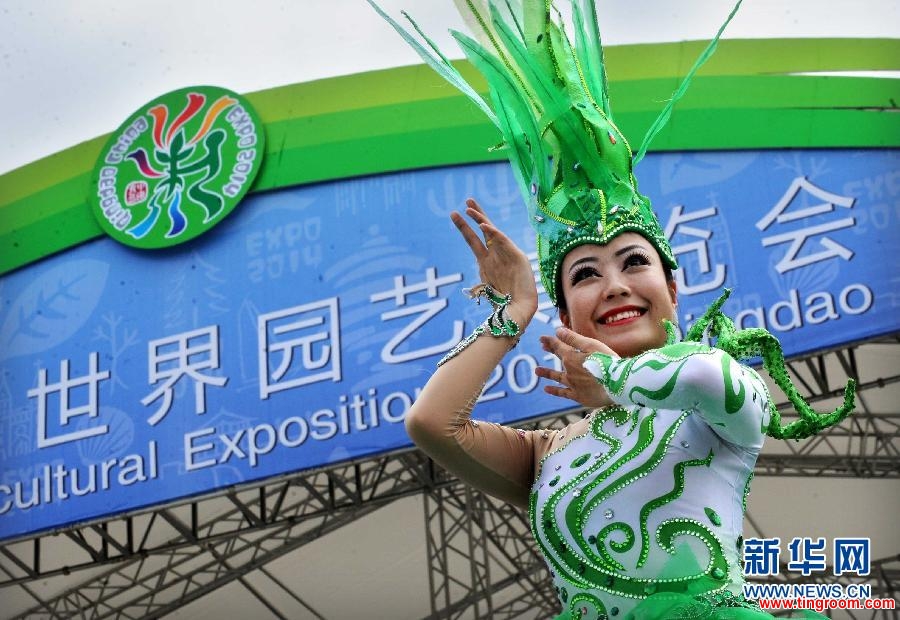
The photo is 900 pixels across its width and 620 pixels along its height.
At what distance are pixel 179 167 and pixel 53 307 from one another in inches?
45.5

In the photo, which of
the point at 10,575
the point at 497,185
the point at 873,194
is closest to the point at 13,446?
the point at 10,575

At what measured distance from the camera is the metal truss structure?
298 inches

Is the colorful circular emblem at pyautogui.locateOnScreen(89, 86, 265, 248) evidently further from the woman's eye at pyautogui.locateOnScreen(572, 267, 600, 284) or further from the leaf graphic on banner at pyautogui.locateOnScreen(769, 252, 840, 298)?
the woman's eye at pyautogui.locateOnScreen(572, 267, 600, 284)

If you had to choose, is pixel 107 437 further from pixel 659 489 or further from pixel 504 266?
pixel 659 489

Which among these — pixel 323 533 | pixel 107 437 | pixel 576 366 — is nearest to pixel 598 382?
pixel 576 366

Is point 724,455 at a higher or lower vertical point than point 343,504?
lower

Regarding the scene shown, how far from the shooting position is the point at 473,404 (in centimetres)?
209

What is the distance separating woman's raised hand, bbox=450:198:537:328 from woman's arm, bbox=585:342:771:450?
0.28 metres

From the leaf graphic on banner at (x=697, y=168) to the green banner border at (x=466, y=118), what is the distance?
2.0 inches

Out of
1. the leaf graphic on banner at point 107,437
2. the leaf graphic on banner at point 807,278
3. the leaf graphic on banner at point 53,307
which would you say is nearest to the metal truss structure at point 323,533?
the leaf graphic on banner at point 107,437

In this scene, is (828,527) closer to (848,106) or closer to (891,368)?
(891,368)

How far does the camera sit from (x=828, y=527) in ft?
28.5

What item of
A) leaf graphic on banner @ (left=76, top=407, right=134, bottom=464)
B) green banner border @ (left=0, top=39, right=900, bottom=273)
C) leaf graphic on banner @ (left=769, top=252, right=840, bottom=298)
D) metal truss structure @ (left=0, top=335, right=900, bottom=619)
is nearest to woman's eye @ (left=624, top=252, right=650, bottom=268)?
leaf graphic on banner @ (left=769, top=252, right=840, bottom=298)

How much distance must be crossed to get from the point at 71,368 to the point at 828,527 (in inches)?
202
